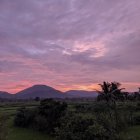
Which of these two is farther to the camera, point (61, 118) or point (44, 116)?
point (44, 116)

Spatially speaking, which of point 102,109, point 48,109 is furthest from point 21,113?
point 102,109

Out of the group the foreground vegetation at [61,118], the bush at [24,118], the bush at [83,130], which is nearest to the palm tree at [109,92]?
the foreground vegetation at [61,118]

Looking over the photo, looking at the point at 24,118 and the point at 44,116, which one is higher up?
the point at 44,116

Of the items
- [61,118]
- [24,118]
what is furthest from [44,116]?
[61,118]

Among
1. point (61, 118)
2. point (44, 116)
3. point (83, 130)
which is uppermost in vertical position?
point (44, 116)

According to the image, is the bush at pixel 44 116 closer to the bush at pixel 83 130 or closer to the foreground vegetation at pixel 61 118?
the foreground vegetation at pixel 61 118

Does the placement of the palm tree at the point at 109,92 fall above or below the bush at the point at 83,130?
above

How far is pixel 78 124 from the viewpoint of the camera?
4469cm

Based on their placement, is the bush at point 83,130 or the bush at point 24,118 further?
the bush at point 24,118

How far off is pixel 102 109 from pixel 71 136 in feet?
175

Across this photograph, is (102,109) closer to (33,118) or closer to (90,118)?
(33,118)

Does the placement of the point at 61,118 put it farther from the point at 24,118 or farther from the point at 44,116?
the point at 24,118

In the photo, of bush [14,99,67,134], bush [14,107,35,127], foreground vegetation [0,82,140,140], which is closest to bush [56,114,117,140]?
foreground vegetation [0,82,140,140]

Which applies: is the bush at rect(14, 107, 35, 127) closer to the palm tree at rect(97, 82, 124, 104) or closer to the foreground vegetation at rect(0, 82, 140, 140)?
the foreground vegetation at rect(0, 82, 140, 140)
